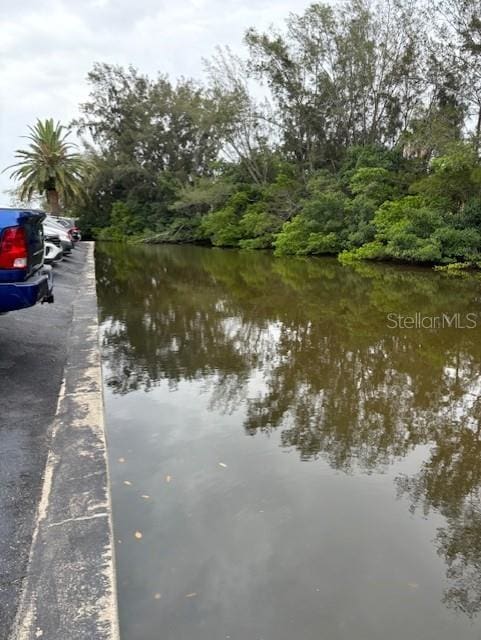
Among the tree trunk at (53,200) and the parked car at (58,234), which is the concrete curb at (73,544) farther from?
the tree trunk at (53,200)

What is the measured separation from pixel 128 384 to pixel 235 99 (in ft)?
95.6

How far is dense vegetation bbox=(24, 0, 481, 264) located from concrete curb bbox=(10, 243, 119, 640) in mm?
15267

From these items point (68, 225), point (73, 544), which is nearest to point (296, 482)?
point (73, 544)

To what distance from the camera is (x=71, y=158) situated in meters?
34.5

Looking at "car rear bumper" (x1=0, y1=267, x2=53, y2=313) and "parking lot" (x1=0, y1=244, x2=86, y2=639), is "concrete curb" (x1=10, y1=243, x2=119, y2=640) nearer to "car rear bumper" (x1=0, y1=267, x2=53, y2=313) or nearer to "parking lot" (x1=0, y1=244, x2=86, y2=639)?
"parking lot" (x1=0, y1=244, x2=86, y2=639)

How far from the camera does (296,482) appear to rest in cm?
353

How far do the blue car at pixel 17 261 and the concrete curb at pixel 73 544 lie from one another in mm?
1030

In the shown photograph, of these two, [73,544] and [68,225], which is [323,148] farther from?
[73,544]

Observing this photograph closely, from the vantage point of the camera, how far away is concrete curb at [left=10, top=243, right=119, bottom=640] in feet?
6.57

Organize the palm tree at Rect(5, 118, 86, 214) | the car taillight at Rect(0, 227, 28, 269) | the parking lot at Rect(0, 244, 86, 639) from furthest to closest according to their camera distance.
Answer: the palm tree at Rect(5, 118, 86, 214), the car taillight at Rect(0, 227, 28, 269), the parking lot at Rect(0, 244, 86, 639)

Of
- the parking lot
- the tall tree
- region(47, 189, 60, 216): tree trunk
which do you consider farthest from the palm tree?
the parking lot

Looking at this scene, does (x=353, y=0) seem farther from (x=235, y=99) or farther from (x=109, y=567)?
(x=109, y=567)

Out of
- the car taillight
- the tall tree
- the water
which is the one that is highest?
the tall tree

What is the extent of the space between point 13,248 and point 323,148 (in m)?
28.1
